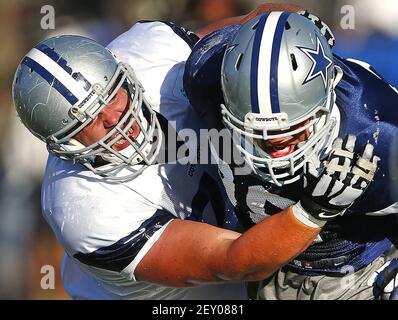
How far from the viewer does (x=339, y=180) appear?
99.4 inches

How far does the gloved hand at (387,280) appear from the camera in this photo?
3.10 meters

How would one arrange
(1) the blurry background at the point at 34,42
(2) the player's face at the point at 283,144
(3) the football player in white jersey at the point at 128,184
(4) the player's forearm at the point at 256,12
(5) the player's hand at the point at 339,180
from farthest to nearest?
(1) the blurry background at the point at 34,42 < (4) the player's forearm at the point at 256,12 < (3) the football player in white jersey at the point at 128,184 < (2) the player's face at the point at 283,144 < (5) the player's hand at the point at 339,180

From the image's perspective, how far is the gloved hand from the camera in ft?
10.2

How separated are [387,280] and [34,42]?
234 cm

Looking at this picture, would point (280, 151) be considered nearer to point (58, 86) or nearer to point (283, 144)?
point (283, 144)

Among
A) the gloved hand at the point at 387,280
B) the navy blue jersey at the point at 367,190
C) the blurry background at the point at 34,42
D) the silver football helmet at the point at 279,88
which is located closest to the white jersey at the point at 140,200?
the navy blue jersey at the point at 367,190

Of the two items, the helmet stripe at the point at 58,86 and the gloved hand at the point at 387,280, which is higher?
the helmet stripe at the point at 58,86

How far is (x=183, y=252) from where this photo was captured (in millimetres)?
2828

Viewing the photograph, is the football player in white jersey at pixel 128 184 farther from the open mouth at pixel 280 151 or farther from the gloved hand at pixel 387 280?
the gloved hand at pixel 387 280

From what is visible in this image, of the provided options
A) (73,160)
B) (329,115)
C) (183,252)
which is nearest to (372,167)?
(329,115)

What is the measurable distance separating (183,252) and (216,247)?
111 millimetres

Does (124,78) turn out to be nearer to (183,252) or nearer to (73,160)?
(73,160)

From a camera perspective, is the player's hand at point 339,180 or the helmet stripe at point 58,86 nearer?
the player's hand at point 339,180

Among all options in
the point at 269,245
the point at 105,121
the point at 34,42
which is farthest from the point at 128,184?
the point at 34,42
